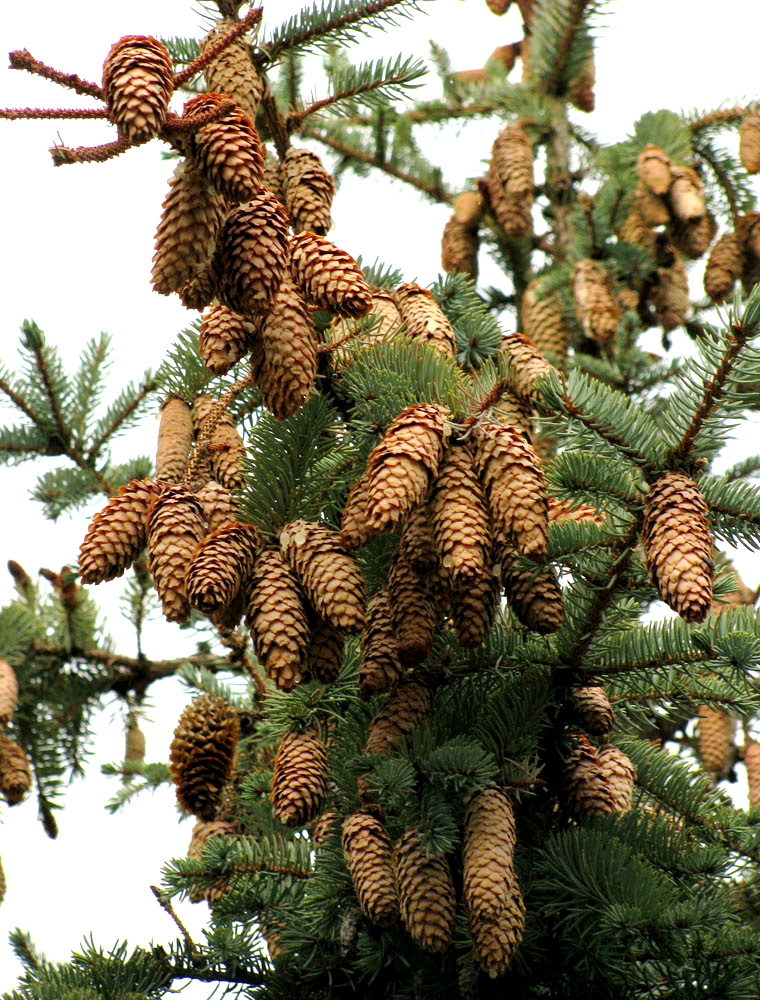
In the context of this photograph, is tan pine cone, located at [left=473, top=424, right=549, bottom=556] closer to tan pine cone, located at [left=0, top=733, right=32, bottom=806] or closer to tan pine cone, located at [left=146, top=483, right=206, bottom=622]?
tan pine cone, located at [left=146, top=483, right=206, bottom=622]

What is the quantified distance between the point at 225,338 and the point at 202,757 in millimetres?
773

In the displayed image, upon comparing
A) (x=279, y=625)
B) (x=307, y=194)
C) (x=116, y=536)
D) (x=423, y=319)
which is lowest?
(x=279, y=625)

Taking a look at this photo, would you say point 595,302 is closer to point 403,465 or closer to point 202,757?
point 202,757

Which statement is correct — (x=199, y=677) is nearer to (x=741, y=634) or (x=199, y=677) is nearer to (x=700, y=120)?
(x=741, y=634)

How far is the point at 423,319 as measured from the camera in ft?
6.03

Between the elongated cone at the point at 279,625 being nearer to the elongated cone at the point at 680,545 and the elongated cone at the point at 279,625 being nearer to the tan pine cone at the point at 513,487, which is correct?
the tan pine cone at the point at 513,487

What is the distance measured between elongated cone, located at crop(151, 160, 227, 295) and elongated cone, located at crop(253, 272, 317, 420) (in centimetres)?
15

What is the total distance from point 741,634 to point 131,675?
211cm

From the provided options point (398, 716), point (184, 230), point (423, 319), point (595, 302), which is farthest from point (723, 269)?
point (184, 230)

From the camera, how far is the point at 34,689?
121 inches

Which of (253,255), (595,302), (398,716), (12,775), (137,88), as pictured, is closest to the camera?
(137,88)

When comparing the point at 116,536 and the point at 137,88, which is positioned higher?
the point at 137,88

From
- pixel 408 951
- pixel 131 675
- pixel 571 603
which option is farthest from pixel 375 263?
pixel 131 675

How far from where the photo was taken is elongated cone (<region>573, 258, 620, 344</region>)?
3346 millimetres
